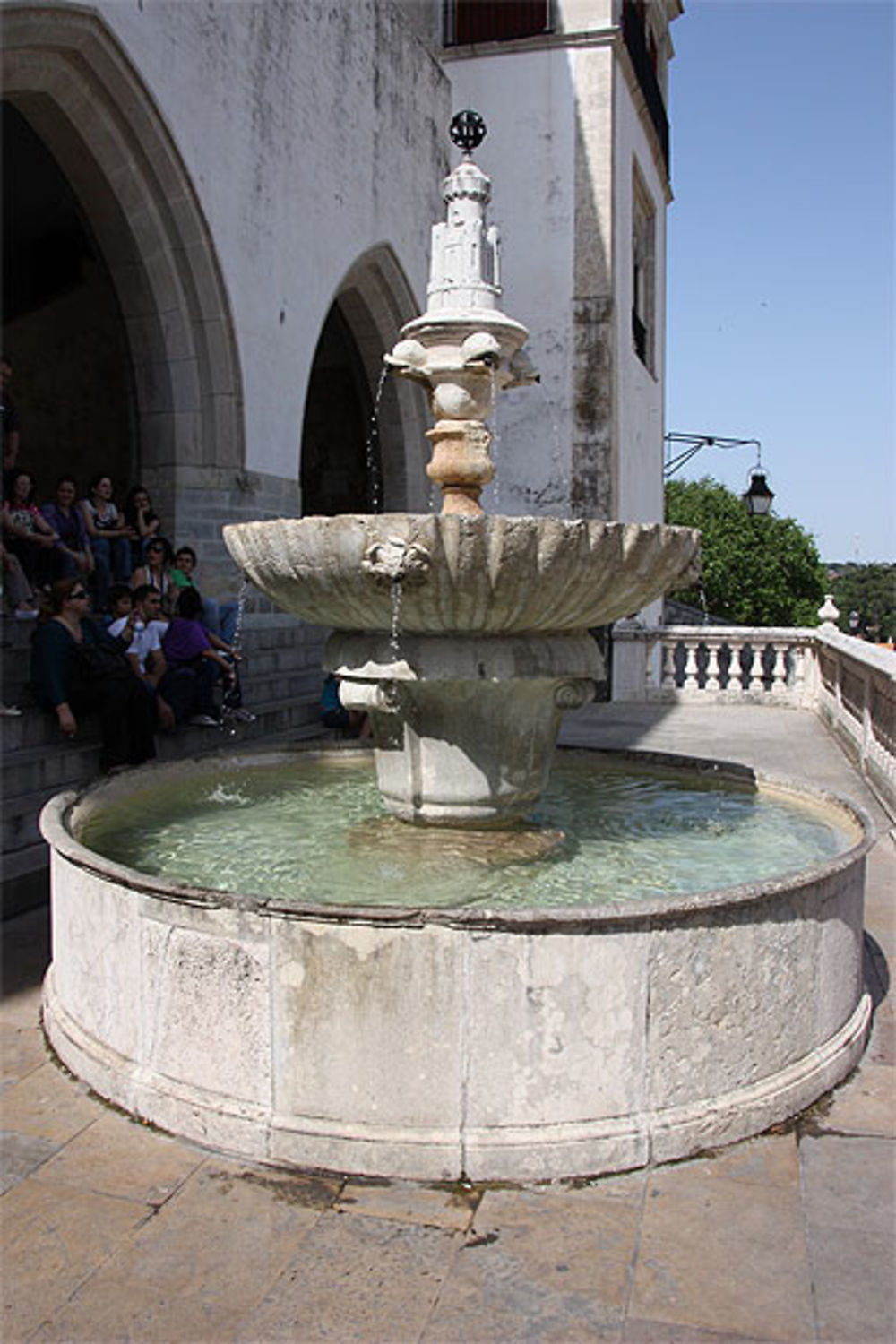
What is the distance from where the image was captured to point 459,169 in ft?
16.9

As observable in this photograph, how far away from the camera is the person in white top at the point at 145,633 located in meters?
6.86

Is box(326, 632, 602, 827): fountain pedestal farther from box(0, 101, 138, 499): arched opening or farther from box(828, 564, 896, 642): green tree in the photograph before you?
box(828, 564, 896, 642): green tree

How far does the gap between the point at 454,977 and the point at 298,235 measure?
9.85 meters

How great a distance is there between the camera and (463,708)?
4035 mm

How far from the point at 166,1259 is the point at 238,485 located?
26.9ft

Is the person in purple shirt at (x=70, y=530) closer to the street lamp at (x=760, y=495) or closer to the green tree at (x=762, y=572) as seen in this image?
the street lamp at (x=760, y=495)

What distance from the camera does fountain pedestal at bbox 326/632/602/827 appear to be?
12.8 feet

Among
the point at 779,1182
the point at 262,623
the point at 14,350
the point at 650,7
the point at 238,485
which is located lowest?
the point at 779,1182

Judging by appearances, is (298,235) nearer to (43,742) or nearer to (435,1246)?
(43,742)

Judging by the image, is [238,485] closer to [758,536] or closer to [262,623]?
[262,623]

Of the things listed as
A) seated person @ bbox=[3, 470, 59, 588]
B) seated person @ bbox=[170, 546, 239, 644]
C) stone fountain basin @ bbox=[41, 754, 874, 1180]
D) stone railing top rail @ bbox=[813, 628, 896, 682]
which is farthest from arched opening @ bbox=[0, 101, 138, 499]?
stone fountain basin @ bbox=[41, 754, 874, 1180]

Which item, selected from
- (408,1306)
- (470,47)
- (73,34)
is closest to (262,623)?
(73,34)

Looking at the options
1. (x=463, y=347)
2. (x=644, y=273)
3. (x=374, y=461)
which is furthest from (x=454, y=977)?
(x=644, y=273)

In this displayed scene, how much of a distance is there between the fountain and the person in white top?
299cm
